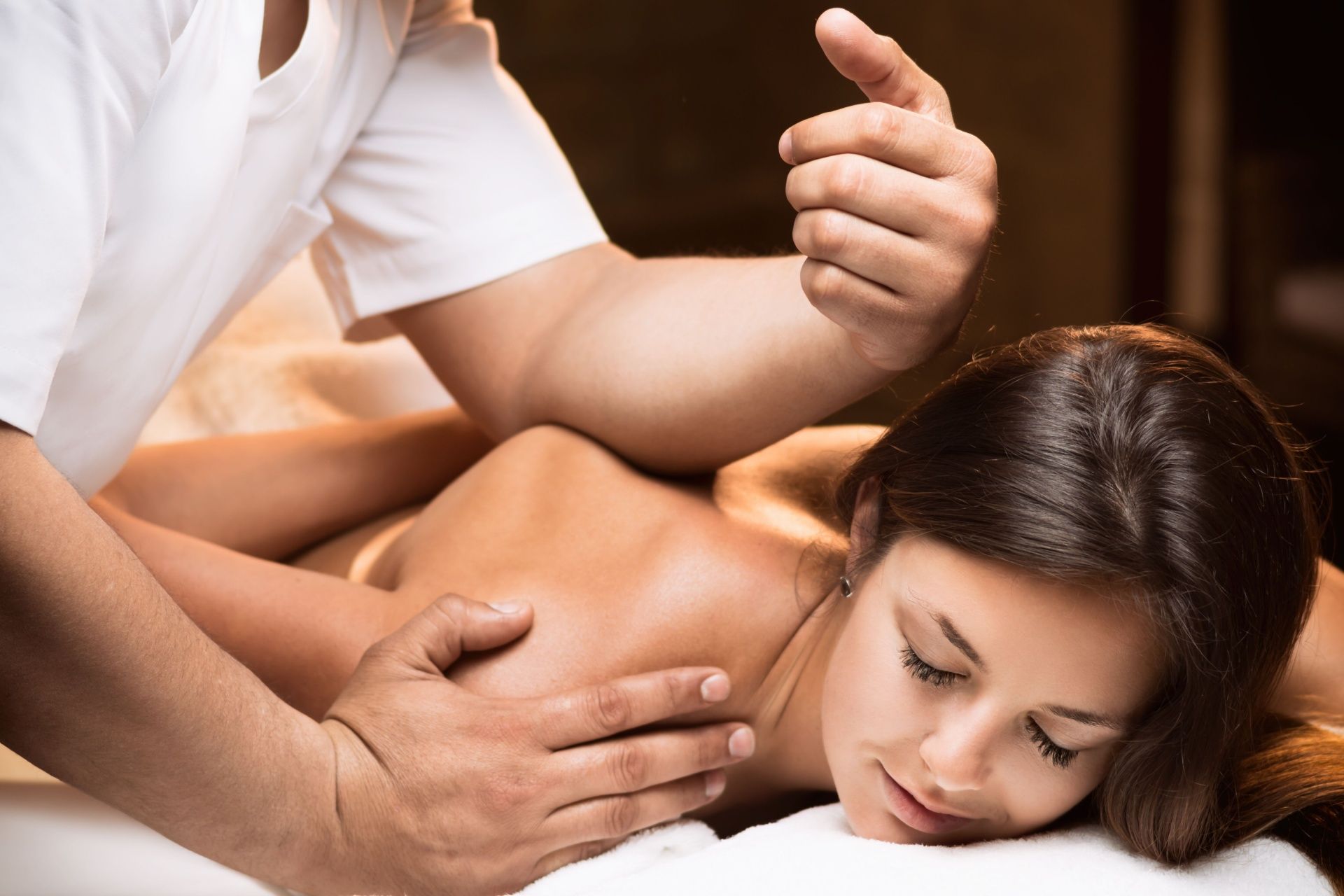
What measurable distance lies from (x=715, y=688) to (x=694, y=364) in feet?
0.88

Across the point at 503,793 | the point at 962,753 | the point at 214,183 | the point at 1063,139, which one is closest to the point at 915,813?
the point at 962,753

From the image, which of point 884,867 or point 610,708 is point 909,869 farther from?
point 610,708

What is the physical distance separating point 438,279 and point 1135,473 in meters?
0.69

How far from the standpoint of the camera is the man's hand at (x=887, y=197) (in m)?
0.71

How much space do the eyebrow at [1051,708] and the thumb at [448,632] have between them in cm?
33

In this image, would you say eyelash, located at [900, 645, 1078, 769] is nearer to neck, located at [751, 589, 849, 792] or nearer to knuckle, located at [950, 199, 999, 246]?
neck, located at [751, 589, 849, 792]

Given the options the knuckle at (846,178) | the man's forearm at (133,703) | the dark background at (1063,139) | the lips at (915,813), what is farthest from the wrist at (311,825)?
the dark background at (1063,139)

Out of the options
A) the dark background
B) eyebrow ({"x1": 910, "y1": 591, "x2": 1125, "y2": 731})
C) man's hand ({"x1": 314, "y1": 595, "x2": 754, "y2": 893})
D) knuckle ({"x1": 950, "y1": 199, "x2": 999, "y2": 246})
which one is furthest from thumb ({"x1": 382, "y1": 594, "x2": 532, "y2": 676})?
the dark background

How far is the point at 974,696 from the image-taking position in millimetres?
816

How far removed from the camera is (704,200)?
2688mm

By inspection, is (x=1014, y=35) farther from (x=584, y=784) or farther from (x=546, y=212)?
(x=584, y=784)

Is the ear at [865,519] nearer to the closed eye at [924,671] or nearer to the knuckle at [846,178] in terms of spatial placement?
the closed eye at [924,671]

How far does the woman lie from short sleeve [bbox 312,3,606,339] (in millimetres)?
200

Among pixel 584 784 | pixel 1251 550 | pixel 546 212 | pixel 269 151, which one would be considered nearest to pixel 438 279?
pixel 546 212
